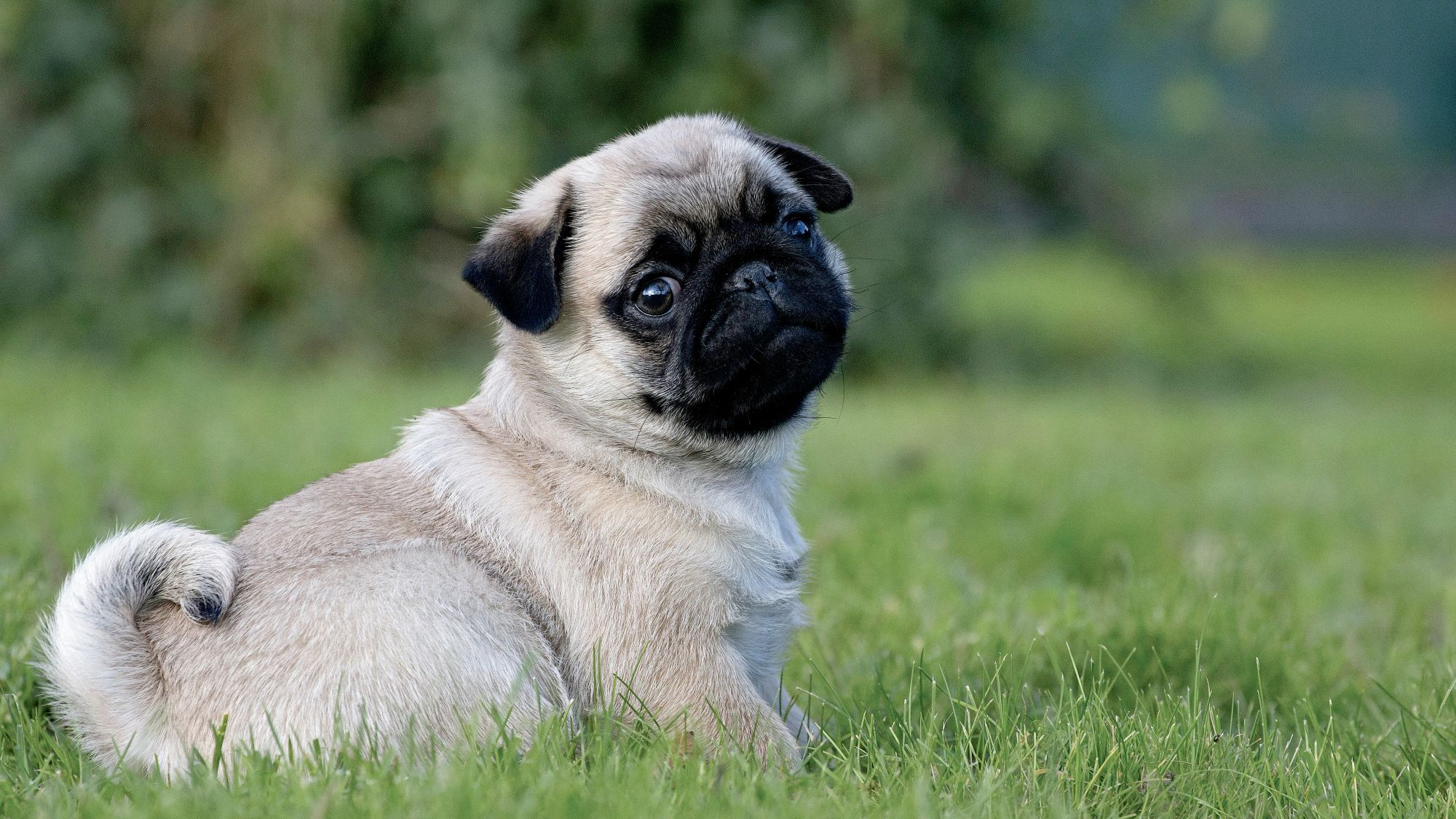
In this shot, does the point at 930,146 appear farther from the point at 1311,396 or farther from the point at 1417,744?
the point at 1417,744

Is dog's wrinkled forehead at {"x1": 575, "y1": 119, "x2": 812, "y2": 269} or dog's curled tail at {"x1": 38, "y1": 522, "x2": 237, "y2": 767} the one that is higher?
dog's wrinkled forehead at {"x1": 575, "y1": 119, "x2": 812, "y2": 269}

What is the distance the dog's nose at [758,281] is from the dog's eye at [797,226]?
0.38 m

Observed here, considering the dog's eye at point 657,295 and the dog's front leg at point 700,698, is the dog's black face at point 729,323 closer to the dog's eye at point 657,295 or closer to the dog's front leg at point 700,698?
the dog's eye at point 657,295

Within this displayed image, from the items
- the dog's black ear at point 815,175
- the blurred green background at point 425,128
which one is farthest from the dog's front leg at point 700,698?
the blurred green background at point 425,128

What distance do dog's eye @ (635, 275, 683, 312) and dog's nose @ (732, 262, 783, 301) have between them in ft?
0.59

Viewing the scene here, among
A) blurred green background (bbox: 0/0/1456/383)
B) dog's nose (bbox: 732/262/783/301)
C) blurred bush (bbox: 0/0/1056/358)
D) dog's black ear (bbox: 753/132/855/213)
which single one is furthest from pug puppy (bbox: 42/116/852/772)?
blurred bush (bbox: 0/0/1056/358)

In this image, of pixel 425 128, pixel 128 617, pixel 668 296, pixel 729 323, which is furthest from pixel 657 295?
pixel 425 128

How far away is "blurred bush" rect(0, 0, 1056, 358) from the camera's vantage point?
9.67 m

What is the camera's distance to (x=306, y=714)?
2.97 metres

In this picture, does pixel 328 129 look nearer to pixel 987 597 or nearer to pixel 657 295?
pixel 657 295

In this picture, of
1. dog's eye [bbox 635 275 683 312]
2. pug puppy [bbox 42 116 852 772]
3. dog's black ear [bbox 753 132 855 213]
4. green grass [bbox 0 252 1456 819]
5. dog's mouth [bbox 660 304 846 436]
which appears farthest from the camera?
dog's black ear [bbox 753 132 855 213]

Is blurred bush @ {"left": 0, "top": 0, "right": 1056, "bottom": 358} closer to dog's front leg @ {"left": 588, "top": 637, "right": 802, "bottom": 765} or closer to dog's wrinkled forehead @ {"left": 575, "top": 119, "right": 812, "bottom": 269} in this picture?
dog's wrinkled forehead @ {"left": 575, "top": 119, "right": 812, "bottom": 269}

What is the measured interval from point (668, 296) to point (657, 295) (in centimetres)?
3

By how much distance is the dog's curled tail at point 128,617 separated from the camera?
313 cm
